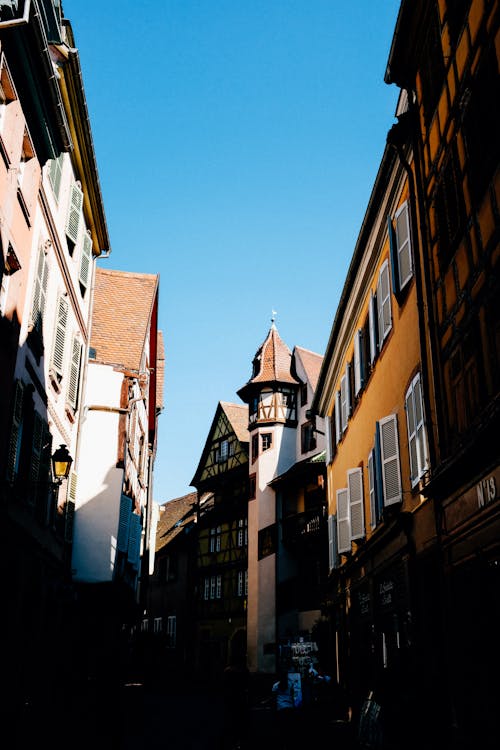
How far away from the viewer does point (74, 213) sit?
56.6 feet

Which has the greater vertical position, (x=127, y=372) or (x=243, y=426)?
(x=243, y=426)

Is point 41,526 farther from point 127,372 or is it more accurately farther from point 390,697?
point 127,372

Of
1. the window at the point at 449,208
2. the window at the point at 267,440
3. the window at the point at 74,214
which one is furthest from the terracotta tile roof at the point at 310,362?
the window at the point at 449,208

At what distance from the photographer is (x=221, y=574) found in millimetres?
44875

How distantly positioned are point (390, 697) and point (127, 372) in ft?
54.0

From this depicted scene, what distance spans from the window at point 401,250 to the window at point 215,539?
3483cm

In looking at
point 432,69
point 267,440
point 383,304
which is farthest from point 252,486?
point 432,69

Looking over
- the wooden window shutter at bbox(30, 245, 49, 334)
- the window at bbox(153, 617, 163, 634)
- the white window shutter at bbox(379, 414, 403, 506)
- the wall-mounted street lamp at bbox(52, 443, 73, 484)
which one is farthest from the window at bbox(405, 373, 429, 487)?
the window at bbox(153, 617, 163, 634)

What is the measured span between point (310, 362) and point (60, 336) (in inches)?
1152

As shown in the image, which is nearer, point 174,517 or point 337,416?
point 337,416

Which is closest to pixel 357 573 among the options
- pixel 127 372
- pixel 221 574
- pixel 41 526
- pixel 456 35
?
pixel 41 526

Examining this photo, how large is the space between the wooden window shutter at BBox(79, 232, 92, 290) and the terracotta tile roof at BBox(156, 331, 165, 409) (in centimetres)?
2147

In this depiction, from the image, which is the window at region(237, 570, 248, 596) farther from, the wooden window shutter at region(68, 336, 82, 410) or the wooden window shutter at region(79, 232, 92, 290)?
the wooden window shutter at region(79, 232, 92, 290)

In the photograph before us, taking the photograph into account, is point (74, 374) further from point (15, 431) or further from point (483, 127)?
point (483, 127)
